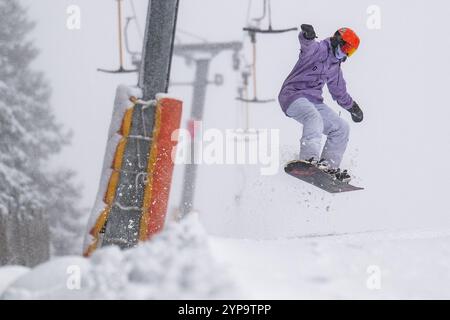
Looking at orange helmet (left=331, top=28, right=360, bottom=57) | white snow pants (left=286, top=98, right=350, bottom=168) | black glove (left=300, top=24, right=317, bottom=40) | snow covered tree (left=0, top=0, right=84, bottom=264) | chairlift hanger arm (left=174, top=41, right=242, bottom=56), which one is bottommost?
snow covered tree (left=0, top=0, right=84, bottom=264)

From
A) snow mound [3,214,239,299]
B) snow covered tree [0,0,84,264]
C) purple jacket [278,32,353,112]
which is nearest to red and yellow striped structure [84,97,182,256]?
purple jacket [278,32,353,112]

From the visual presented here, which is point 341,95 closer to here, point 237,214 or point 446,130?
point 237,214

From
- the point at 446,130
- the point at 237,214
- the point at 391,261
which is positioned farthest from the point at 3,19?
the point at 446,130

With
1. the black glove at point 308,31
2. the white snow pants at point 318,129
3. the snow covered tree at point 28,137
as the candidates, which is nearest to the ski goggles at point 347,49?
the black glove at point 308,31

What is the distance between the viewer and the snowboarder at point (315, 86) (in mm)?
6504

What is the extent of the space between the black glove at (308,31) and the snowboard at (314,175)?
1351mm

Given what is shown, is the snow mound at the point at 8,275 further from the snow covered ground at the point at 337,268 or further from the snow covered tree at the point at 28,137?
the snow covered tree at the point at 28,137

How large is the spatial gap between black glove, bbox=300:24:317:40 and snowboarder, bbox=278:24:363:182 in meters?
0.01

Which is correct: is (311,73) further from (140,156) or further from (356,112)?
(140,156)

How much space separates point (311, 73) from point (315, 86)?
0.72ft

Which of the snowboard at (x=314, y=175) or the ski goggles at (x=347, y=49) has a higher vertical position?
the ski goggles at (x=347, y=49)

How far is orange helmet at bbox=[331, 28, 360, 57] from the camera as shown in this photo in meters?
6.49

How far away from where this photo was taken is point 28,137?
56.5 ft

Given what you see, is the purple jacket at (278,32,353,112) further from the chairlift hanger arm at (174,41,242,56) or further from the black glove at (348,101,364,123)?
the chairlift hanger arm at (174,41,242,56)
